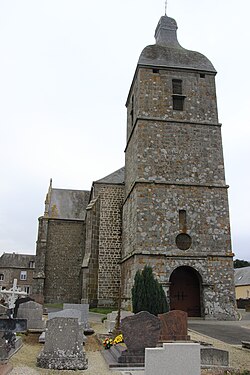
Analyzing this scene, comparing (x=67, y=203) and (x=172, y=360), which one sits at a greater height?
(x=67, y=203)

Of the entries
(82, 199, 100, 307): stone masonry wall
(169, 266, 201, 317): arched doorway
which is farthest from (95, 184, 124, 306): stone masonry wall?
(169, 266, 201, 317): arched doorway

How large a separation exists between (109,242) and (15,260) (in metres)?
31.9

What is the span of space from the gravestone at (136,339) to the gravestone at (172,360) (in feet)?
6.44

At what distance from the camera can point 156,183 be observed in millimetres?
17734

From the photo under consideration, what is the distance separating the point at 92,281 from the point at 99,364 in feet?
44.7

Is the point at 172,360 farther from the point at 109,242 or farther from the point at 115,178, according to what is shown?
the point at 115,178

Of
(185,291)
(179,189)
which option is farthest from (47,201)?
(185,291)

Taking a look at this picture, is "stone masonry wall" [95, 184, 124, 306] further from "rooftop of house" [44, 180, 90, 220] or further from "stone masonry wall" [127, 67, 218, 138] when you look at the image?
"rooftop of house" [44, 180, 90, 220]

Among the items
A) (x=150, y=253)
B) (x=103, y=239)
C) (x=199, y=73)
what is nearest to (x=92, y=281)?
(x=103, y=239)

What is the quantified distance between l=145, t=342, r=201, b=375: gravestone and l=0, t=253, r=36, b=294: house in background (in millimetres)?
44939

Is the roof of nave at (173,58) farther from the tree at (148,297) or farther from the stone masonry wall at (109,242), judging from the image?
the tree at (148,297)

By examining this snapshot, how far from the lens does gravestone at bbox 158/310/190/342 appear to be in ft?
30.2

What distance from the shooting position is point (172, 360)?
549 cm

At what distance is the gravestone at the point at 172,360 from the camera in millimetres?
5441
